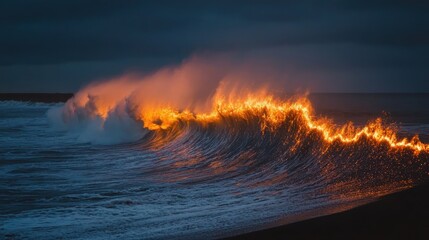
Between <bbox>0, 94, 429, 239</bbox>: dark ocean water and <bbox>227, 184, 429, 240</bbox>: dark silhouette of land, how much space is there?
640 millimetres

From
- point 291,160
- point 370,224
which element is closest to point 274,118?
point 291,160

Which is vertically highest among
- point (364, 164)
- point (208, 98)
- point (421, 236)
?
point (208, 98)

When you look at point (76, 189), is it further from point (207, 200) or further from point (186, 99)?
point (186, 99)

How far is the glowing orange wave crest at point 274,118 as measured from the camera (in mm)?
14164

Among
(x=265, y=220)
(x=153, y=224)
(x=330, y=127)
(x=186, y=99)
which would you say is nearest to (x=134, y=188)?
(x=153, y=224)

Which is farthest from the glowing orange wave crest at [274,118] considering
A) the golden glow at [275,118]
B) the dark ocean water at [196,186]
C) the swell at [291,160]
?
the dark ocean water at [196,186]

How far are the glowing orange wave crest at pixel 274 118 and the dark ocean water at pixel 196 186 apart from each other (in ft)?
1.61

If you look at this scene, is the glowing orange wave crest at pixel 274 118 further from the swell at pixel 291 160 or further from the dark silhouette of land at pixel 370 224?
the dark silhouette of land at pixel 370 224

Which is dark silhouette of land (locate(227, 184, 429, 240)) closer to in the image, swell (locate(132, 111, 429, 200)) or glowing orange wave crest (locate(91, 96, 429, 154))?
swell (locate(132, 111, 429, 200))

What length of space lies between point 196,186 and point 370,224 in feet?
19.8

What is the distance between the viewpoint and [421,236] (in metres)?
5.95

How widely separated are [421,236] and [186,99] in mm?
23299

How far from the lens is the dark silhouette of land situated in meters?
6.23

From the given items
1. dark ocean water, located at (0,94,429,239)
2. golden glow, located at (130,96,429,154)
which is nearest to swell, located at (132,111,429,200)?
dark ocean water, located at (0,94,429,239)
